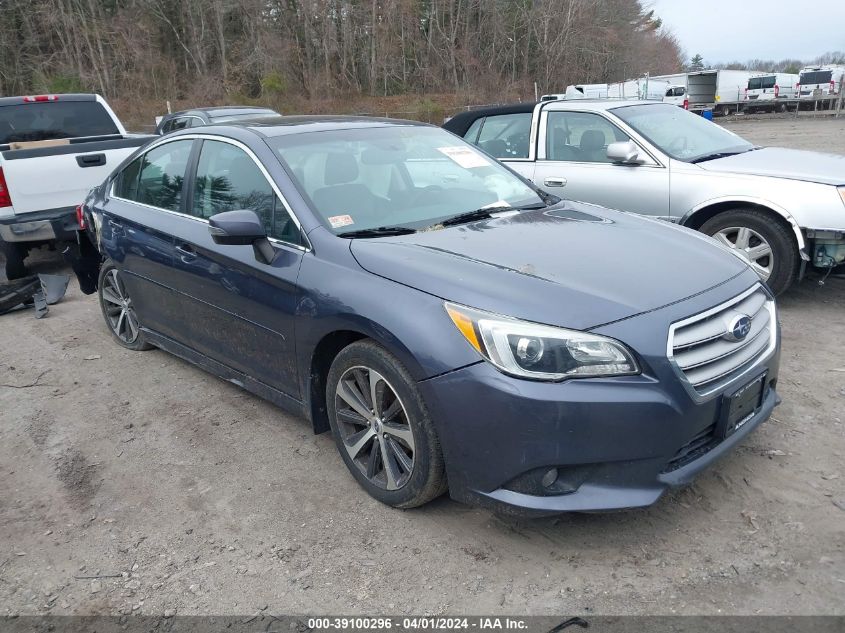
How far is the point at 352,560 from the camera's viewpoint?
113 inches

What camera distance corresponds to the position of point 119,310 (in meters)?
5.48

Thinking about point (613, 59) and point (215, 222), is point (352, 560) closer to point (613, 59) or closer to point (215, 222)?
point (215, 222)

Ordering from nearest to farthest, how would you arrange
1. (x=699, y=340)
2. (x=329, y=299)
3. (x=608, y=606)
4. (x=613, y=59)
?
(x=608, y=606) < (x=699, y=340) < (x=329, y=299) < (x=613, y=59)

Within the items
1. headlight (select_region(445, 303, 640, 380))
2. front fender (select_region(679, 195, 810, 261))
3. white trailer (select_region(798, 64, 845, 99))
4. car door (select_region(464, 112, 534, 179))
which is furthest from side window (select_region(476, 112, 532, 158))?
white trailer (select_region(798, 64, 845, 99))

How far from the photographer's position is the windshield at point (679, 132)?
20.6 ft

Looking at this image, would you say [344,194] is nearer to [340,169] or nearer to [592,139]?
[340,169]

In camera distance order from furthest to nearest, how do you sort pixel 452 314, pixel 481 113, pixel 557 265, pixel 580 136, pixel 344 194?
pixel 481 113 → pixel 580 136 → pixel 344 194 → pixel 557 265 → pixel 452 314

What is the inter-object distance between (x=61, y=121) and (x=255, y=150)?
6252mm

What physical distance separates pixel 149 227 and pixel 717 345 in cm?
343

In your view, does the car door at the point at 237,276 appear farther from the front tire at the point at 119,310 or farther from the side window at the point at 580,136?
the side window at the point at 580,136

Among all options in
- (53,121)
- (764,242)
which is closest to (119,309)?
(53,121)

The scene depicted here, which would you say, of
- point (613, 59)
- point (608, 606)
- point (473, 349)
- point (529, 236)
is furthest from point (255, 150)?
point (613, 59)

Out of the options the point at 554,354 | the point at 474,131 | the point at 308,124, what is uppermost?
the point at 308,124

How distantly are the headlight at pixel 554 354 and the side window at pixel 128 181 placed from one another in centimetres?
331
